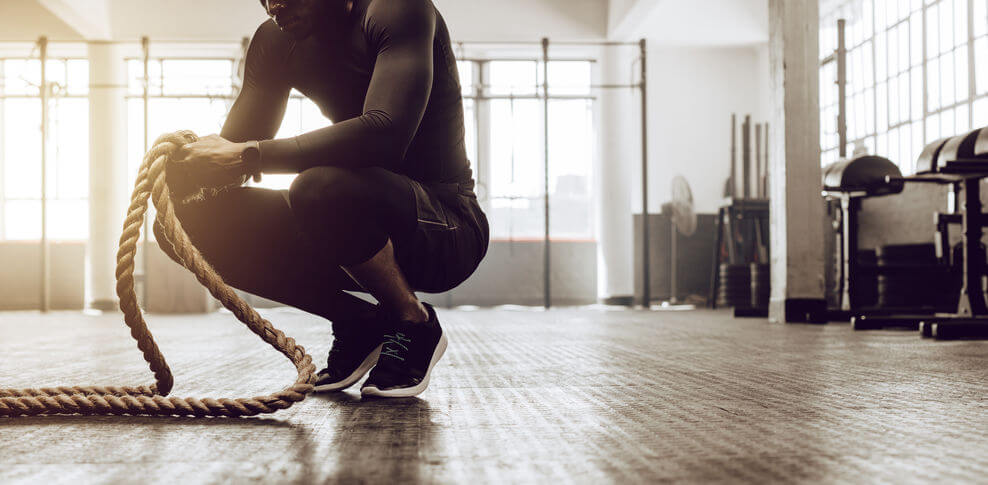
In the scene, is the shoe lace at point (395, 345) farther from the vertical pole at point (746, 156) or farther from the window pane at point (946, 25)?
the vertical pole at point (746, 156)

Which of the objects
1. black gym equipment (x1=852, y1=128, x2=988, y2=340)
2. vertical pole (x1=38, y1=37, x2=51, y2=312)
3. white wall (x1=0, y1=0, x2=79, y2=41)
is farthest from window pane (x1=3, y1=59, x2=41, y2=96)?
black gym equipment (x1=852, y1=128, x2=988, y2=340)

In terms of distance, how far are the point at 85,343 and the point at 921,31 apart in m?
6.32

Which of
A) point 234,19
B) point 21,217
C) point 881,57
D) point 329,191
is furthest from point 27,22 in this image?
point 329,191

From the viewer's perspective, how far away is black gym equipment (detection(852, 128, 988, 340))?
332cm

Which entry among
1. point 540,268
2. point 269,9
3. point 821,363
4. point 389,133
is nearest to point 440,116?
point 389,133

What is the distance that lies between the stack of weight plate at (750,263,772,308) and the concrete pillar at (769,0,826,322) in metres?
1.95

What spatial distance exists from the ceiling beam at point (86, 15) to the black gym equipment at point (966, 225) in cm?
728

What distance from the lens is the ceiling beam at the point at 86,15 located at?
7.76m

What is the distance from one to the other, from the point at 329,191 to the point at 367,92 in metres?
0.20

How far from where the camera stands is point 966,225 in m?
3.77

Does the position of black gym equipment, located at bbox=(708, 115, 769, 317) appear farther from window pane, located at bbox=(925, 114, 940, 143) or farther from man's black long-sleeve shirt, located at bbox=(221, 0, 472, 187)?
man's black long-sleeve shirt, located at bbox=(221, 0, 472, 187)

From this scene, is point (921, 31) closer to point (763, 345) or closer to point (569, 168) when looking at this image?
point (569, 168)

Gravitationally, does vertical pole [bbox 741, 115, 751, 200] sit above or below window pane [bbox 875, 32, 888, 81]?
below

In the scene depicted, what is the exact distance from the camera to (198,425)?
1.30m
